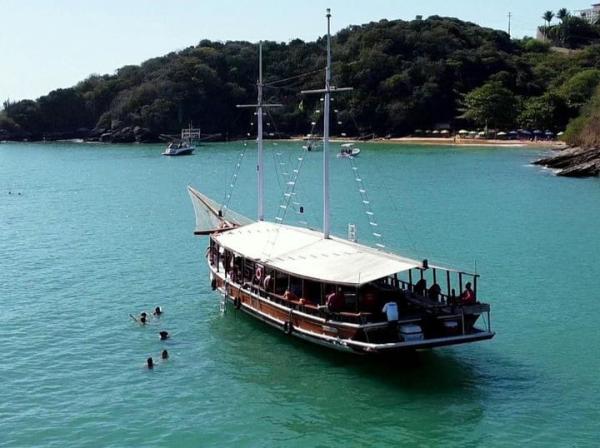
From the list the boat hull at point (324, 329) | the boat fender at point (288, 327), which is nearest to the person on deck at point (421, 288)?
the boat hull at point (324, 329)

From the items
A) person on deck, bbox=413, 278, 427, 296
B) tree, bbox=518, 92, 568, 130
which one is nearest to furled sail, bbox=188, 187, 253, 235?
person on deck, bbox=413, 278, 427, 296

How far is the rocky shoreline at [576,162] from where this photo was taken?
323 ft

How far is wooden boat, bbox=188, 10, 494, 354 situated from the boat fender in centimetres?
3

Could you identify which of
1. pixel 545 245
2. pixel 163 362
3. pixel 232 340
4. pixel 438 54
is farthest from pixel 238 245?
pixel 438 54

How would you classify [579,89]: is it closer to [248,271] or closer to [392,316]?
[248,271]

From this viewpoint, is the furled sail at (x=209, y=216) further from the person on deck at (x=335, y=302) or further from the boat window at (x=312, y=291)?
the person on deck at (x=335, y=302)

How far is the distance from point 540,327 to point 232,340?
13.9 m

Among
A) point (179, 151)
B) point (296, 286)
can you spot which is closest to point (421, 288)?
point (296, 286)

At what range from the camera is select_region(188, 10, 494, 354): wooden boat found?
27.9 m

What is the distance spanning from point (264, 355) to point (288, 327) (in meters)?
1.55

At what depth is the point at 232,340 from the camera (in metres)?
33.9

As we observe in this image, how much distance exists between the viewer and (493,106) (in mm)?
164500

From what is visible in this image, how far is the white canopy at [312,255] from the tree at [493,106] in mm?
134918

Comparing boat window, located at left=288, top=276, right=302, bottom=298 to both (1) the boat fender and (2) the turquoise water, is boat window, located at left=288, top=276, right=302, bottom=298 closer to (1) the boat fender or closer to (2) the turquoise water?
(1) the boat fender
